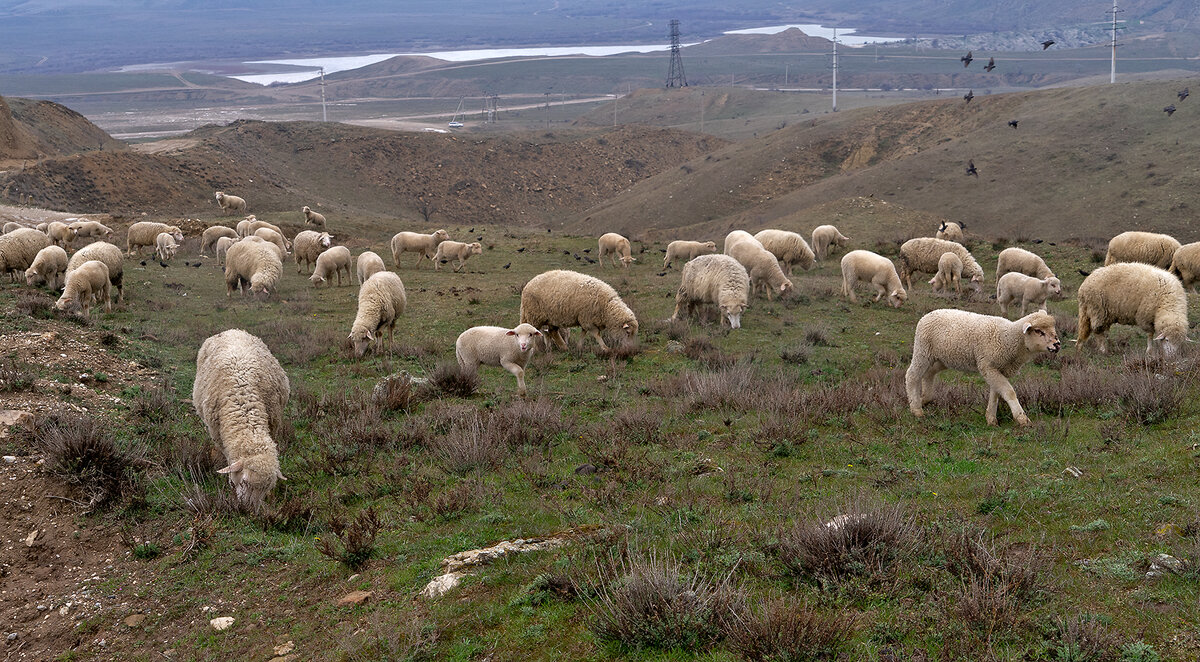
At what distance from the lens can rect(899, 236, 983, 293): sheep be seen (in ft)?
74.8

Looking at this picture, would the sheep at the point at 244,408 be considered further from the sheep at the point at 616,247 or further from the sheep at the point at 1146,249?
the sheep at the point at 616,247

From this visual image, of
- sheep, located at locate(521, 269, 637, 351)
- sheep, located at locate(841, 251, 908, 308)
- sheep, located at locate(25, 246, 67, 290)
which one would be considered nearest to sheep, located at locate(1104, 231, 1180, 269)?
sheep, located at locate(841, 251, 908, 308)

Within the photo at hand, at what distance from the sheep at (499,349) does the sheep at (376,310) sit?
7.75 ft

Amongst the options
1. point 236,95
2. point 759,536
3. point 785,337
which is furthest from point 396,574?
point 236,95

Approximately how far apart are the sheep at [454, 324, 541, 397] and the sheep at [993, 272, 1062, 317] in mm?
11716

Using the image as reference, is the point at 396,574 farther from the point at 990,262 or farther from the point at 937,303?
the point at 990,262

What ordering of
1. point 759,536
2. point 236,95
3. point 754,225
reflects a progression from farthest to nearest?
1. point 236,95
2. point 754,225
3. point 759,536

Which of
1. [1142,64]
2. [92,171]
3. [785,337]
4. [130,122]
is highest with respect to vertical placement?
[1142,64]

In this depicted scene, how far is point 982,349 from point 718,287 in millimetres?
8423

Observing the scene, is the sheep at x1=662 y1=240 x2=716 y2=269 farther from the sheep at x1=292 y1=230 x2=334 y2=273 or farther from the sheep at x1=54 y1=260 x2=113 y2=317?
the sheep at x1=54 y1=260 x2=113 y2=317

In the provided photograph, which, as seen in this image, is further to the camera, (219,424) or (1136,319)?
(1136,319)

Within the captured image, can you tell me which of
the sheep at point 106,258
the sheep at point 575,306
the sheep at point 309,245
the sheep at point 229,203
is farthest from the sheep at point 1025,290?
the sheep at point 229,203

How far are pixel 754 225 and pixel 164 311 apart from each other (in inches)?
1118

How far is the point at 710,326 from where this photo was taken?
704 inches
